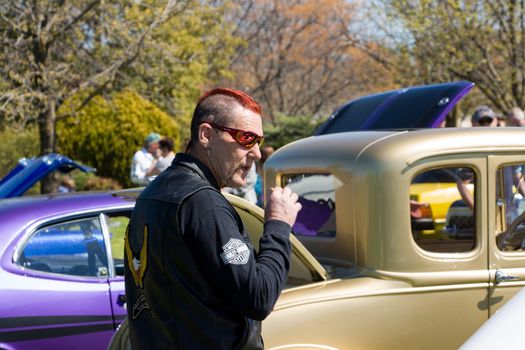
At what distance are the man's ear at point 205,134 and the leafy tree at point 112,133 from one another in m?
19.0

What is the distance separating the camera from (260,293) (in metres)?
2.25

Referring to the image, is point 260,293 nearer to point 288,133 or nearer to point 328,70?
point 288,133

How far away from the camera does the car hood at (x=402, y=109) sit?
518cm

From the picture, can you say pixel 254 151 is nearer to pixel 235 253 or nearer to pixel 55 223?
pixel 235 253

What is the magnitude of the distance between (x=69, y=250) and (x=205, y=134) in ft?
10.1

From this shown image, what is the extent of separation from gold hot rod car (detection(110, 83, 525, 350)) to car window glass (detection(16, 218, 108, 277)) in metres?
1.34

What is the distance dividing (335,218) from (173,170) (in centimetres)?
212

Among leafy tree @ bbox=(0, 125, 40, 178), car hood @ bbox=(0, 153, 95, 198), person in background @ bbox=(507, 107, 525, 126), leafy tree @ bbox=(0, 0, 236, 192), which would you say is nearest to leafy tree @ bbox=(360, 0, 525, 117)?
leafy tree @ bbox=(0, 0, 236, 192)

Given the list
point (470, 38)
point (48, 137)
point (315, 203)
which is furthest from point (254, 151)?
point (470, 38)

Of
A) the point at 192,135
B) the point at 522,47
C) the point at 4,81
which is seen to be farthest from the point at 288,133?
the point at 192,135

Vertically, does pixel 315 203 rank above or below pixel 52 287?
above

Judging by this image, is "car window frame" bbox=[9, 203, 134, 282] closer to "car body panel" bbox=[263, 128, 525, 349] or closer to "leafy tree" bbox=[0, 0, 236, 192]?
"car body panel" bbox=[263, 128, 525, 349]

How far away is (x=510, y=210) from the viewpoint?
15.4 ft

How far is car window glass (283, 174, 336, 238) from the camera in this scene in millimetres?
4539
